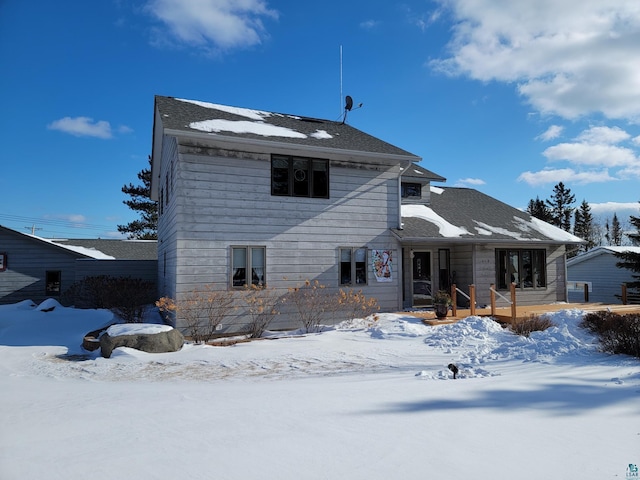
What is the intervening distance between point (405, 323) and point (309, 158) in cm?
580

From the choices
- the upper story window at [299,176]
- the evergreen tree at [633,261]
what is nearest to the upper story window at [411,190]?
the upper story window at [299,176]

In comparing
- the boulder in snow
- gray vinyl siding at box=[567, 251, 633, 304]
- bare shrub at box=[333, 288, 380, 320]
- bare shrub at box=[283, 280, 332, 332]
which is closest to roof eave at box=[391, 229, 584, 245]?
bare shrub at box=[333, 288, 380, 320]

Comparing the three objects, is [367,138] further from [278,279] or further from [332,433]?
[332,433]

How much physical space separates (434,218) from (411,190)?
2.30 metres

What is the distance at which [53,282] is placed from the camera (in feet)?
68.2

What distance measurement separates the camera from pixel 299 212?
12.6 meters

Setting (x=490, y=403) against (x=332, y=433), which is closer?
(x=332, y=433)

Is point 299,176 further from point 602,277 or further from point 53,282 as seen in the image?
point 602,277

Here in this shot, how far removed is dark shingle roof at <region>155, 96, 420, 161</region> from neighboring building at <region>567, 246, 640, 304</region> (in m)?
17.7

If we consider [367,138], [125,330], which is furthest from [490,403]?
[367,138]

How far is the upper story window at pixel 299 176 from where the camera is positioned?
12453 millimetres

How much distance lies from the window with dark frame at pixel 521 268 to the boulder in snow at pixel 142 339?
12.2 meters

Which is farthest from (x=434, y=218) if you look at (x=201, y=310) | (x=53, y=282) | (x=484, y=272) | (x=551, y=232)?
(x=53, y=282)

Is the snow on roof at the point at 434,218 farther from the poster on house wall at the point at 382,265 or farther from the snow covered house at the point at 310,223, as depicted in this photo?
the poster on house wall at the point at 382,265
